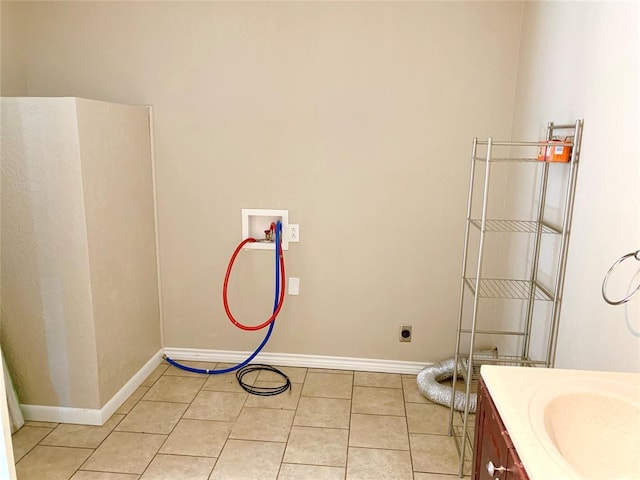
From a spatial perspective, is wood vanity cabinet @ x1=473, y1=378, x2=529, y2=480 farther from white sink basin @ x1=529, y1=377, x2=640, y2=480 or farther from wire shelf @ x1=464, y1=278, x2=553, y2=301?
wire shelf @ x1=464, y1=278, x2=553, y2=301

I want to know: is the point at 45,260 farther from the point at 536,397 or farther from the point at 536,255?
the point at 536,255

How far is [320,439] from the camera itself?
2.53m

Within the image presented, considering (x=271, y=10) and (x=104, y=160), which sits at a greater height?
(x=271, y=10)

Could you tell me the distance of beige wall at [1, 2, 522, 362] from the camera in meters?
2.87

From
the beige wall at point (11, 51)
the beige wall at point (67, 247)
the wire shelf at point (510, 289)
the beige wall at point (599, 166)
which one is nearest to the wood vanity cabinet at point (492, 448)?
the beige wall at point (599, 166)

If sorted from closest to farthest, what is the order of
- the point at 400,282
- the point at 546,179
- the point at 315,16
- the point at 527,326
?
the point at 546,179 → the point at 527,326 → the point at 315,16 → the point at 400,282

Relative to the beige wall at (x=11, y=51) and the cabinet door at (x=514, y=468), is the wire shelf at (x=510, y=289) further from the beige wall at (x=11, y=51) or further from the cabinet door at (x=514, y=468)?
the beige wall at (x=11, y=51)

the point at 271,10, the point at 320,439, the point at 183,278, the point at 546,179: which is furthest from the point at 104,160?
the point at 546,179

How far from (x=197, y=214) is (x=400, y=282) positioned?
1336 millimetres

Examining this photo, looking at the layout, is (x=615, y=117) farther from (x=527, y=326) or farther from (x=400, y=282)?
(x=400, y=282)

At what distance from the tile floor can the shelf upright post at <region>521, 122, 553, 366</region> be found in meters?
0.62

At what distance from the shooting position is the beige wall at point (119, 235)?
2.47 metres

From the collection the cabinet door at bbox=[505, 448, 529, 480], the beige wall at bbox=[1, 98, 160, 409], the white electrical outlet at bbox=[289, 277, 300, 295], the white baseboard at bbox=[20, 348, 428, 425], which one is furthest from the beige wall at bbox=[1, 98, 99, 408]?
the cabinet door at bbox=[505, 448, 529, 480]

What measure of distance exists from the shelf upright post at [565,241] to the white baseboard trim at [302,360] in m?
1.16
